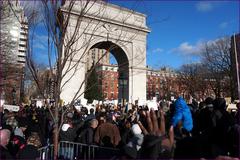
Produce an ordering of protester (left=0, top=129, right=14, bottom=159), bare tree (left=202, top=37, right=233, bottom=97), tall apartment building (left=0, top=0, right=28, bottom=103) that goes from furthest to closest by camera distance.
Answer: bare tree (left=202, top=37, right=233, bottom=97)
tall apartment building (left=0, top=0, right=28, bottom=103)
protester (left=0, top=129, right=14, bottom=159)

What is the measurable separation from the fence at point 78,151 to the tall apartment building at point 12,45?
220cm

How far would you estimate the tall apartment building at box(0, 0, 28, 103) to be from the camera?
6008 mm

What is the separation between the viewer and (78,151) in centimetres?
774

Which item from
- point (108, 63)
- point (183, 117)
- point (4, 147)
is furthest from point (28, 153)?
point (108, 63)

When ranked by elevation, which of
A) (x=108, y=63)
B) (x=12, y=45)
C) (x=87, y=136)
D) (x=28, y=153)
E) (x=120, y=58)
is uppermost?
(x=12, y=45)

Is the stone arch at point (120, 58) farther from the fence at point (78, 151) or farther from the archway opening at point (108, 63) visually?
the fence at point (78, 151)

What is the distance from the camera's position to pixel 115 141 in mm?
8414

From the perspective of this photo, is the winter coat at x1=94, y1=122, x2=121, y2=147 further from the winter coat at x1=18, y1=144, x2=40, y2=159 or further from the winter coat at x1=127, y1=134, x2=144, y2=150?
the winter coat at x1=127, y1=134, x2=144, y2=150

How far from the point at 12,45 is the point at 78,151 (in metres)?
20.7

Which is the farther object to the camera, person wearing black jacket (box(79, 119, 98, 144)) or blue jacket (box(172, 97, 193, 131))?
person wearing black jacket (box(79, 119, 98, 144))

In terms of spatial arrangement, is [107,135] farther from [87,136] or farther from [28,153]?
[28,153]

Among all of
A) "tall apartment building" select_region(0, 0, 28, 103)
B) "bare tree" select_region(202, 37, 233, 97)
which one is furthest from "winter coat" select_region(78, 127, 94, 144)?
"bare tree" select_region(202, 37, 233, 97)

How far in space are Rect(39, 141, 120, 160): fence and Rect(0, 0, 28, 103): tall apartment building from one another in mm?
2197

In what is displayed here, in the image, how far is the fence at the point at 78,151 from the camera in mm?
6943
